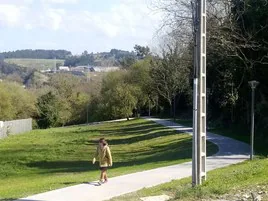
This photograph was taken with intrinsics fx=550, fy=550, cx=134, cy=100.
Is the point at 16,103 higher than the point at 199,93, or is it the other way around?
the point at 199,93

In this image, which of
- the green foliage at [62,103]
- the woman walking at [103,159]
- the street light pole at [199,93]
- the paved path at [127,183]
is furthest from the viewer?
the green foliage at [62,103]

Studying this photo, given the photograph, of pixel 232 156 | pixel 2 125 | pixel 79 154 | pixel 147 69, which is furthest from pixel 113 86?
pixel 232 156

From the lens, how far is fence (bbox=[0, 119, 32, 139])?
236 feet

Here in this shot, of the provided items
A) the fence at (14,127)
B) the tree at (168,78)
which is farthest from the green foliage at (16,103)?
the tree at (168,78)

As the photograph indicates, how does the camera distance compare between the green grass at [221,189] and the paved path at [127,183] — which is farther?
the paved path at [127,183]

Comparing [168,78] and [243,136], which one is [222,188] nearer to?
[243,136]

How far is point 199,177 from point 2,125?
6060 cm

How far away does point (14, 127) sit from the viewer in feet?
256

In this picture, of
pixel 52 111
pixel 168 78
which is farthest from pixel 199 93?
pixel 52 111

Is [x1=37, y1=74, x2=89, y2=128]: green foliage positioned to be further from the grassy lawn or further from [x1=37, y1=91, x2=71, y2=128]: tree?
the grassy lawn

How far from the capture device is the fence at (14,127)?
2830 inches

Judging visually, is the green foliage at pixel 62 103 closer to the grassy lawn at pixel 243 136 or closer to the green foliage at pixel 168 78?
the green foliage at pixel 168 78

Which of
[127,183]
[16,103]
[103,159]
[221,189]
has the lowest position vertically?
[127,183]

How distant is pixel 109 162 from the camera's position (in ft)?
59.5
